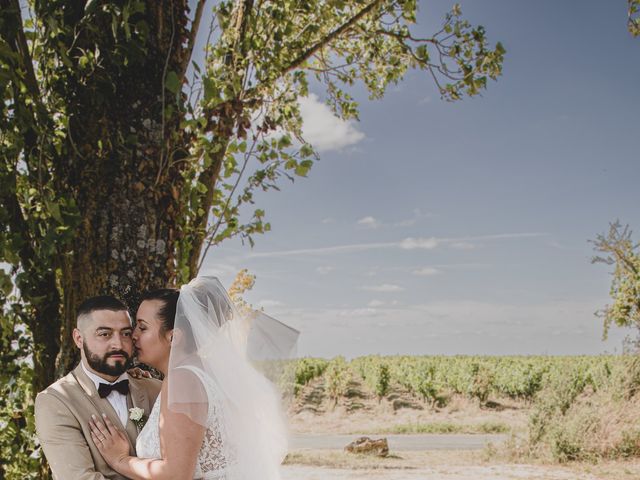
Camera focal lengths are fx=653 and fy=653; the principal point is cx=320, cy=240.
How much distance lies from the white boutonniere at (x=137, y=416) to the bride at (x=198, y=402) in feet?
0.18

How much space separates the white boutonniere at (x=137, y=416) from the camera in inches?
125

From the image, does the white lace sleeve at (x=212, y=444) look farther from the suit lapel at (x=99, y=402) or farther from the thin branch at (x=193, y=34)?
the thin branch at (x=193, y=34)

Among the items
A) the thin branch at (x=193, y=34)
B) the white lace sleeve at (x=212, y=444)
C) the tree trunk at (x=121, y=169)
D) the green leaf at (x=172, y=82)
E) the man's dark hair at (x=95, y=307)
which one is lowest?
the white lace sleeve at (x=212, y=444)

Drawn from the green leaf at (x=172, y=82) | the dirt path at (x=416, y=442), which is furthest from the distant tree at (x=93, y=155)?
the dirt path at (x=416, y=442)

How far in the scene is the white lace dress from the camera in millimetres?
3004

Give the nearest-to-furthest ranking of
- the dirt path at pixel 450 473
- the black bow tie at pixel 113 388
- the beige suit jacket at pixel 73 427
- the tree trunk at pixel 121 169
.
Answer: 1. the beige suit jacket at pixel 73 427
2. the black bow tie at pixel 113 388
3. the tree trunk at pixel 121 169
4. the dirt path at pixel 450 473

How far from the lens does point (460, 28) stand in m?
7.29

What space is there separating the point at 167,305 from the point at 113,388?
1.59ft

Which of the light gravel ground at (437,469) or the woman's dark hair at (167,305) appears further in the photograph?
the light gravel ground at (437,469)

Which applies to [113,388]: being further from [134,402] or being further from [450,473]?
[450,473]

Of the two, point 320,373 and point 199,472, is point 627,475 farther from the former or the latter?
point 320,373

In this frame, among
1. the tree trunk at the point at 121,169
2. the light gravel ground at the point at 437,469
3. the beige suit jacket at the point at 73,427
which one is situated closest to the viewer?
the beige suit jacket at the point at 73,427

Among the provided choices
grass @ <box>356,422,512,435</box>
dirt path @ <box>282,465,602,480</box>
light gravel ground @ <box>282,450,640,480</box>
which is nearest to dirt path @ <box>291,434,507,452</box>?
grass @ <box>356,422,512,435</box>

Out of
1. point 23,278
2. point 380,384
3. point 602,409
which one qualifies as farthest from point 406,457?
point 23,278
